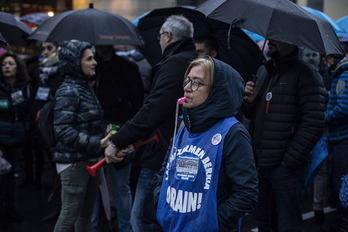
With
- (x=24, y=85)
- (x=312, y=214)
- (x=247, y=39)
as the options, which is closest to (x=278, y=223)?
(x=247, y=39)

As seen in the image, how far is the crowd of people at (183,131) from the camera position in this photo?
2.86m

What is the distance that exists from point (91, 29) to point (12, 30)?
1745 millimetres

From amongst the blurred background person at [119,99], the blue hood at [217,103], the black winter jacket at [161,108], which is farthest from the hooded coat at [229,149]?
the blurred background person at [119,99]

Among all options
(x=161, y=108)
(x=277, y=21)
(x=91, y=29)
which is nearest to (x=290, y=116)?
(x=277, y=21)

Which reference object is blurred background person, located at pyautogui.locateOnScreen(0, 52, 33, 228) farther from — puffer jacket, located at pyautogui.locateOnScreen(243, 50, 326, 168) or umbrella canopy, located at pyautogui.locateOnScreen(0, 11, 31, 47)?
puffer jacket, located at pyautogui.locateOnScreen(243, 50, 326, 168)

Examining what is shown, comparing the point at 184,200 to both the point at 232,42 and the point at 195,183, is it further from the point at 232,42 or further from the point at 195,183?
the point at 232,42

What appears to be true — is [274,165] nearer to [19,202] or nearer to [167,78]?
[167,78]

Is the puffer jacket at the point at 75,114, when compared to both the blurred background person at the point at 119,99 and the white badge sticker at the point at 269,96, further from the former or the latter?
the white badge sticker at the point at 269,96

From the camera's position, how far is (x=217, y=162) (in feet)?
9.25

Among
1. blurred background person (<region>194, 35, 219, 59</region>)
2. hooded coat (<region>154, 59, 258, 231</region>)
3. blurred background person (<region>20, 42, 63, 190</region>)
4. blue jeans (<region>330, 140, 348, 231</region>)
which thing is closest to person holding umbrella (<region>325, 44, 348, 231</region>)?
blue jeans (<region>330, 140, 348, 231</region>)

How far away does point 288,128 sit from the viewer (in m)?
4.40

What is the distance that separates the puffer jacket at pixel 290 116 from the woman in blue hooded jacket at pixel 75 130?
1330mm

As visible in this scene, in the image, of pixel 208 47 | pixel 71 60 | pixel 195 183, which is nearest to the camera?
pixel 195 183

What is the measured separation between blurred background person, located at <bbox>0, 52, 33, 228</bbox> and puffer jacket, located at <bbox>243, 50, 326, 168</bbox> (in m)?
3.42
